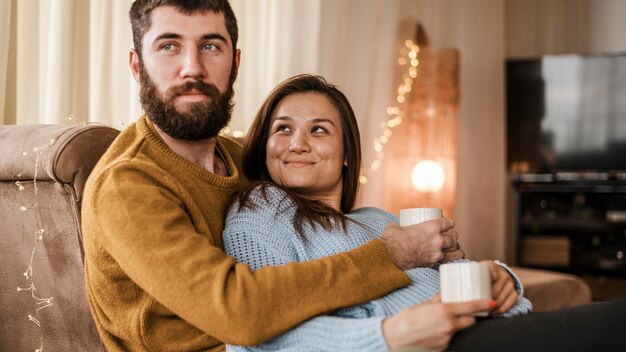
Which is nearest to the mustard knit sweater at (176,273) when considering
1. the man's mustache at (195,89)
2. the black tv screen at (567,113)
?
the man's mustache at (195,89)

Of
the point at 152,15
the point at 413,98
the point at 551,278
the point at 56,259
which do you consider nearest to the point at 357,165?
the point at 152,15

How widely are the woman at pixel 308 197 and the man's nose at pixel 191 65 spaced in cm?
27

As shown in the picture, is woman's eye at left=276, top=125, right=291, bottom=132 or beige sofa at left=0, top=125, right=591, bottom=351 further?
woman's eye at left=276, top=125, right=291, bottom=132

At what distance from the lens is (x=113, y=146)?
1420mm

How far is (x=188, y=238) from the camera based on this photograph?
1.24m

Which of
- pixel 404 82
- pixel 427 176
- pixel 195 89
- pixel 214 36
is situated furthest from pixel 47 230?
pixel 404 82

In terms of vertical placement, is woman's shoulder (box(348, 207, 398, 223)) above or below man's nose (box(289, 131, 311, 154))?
below

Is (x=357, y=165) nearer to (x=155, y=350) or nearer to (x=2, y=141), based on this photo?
(x=155, y=350)

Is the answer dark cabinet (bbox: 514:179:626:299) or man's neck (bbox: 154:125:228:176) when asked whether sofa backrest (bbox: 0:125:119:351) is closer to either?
man's neck (bbox: 154:125:228:176)

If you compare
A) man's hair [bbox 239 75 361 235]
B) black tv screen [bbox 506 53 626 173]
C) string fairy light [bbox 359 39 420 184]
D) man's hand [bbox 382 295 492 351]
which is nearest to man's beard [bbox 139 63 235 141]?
man's hair [bbox 239 75 361 235]

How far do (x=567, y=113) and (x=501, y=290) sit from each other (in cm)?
384

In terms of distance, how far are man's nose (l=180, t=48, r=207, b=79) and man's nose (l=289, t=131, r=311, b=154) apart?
0.29 meters

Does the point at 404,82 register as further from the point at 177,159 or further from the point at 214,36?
the point at 177,159

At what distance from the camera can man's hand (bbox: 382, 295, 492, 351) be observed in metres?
1.20
